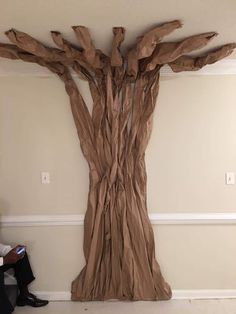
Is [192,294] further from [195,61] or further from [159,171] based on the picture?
[195,61]

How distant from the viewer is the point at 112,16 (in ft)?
5.83

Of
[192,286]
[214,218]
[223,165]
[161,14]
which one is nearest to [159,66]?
[161,14]

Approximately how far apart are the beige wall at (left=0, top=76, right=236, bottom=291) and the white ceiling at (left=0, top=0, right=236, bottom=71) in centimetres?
67

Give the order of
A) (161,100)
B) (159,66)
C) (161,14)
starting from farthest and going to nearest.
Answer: (161,100)
(159,66)
(161,14)

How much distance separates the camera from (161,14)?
5.70 feet

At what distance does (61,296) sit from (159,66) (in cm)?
212

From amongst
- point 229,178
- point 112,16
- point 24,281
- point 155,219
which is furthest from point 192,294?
point 112,16

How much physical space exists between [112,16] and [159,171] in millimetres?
1347

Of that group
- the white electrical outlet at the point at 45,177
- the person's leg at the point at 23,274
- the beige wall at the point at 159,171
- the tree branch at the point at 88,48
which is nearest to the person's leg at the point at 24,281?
the person's leg at the point at 23,274

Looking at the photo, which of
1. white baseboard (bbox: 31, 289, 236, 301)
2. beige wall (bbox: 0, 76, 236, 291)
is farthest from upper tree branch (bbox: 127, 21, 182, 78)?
white baseboard (bbox: 31, 289, 236, 301)

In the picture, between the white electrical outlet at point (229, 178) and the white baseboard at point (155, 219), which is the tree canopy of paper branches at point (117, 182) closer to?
the white baseboard at point (155, 219)

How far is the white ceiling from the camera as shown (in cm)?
163

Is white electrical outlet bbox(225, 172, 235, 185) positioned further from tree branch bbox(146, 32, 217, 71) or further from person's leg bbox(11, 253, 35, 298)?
person's leg bbox(11, 253, 35, 298)

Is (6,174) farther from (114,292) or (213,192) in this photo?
(213,192)
